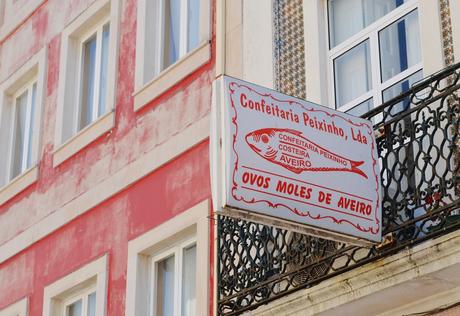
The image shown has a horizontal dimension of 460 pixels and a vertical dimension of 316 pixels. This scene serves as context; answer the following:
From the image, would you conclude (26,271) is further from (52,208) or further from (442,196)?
(442,196)

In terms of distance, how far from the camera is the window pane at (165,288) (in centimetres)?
A: 1376

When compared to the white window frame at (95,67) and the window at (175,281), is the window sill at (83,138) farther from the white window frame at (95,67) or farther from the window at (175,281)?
the window at (175,281)

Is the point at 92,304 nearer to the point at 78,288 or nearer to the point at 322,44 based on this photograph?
the point at 78,288

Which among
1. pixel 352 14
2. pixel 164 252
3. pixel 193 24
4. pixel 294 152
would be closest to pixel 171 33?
pixel 193 24

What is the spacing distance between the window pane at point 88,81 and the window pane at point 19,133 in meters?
1.64

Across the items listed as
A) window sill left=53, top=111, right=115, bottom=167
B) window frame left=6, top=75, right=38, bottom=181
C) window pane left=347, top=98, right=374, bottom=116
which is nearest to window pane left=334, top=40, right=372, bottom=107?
window pane left=347, top=98, right=374, bottom=116

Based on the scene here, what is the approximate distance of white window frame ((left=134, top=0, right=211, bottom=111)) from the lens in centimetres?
1401

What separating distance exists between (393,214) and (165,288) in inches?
162

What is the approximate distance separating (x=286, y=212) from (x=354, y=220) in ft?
1.89

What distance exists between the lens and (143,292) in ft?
45.8

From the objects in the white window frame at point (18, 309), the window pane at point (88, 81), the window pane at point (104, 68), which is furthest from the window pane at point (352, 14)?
the white window frame at point (18, 309)

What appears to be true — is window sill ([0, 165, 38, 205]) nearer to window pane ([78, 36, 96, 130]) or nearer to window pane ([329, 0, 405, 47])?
window pane ([78, 36, 96, 130])

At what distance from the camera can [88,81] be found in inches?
659

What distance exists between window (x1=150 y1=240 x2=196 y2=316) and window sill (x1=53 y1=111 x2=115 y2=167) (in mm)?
2011
